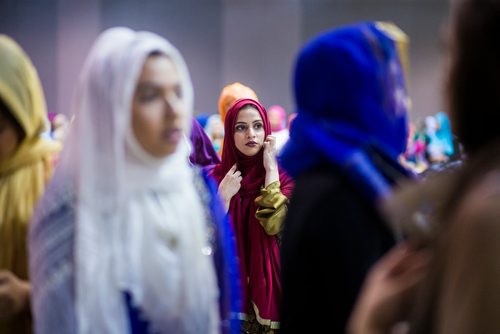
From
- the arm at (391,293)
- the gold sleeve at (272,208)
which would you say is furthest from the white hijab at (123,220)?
the gold sleeve at (272,208)

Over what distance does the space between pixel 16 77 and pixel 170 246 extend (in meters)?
0.70

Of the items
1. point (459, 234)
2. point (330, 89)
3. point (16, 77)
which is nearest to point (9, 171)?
point (16, 77)

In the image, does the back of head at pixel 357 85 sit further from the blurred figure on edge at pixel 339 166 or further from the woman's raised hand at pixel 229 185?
the woman's raised hand at pixel 229 185

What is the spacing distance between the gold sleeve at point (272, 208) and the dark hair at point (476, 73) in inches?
89.4

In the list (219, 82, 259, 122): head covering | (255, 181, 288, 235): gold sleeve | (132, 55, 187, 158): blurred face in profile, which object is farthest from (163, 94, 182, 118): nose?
(219, 82, 259, 122): head covering

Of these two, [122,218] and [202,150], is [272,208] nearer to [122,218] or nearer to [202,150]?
[202,150]

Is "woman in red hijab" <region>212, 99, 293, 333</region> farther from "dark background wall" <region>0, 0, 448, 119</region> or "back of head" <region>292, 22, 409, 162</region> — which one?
"dark background wall" <region>0, 0, 448, 119</region>

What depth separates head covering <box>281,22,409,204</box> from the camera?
1.67 meters

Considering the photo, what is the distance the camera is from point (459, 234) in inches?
38.8

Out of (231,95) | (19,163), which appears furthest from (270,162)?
(19,163)

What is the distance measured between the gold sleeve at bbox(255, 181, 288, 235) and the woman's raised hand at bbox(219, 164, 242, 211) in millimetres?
158

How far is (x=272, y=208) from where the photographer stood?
11.0 ft

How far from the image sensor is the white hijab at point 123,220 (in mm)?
1671

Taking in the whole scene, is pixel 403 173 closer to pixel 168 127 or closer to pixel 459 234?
pixel 168 127
